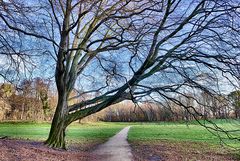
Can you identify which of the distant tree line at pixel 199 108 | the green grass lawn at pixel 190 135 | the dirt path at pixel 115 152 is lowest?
the dirt path at pixel 115 152

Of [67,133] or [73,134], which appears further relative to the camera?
[67,133]

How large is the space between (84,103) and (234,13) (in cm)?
793

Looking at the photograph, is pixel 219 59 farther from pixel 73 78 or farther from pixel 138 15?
pixel 73 78

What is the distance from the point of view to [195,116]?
12820mm

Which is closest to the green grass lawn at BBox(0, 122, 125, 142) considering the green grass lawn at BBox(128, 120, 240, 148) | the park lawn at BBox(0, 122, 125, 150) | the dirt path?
the park lawn at BBox(0, 122, 125, 150)

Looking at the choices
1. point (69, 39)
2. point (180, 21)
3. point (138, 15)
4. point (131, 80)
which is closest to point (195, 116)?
point (131, 80)

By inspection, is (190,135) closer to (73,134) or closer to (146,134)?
(146,134)

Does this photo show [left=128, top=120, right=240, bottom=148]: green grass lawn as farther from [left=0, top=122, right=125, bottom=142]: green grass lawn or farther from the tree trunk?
the tree trunk

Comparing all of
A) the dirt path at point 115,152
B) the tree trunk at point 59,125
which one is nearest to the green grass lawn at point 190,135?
the dirt path at point 115,152

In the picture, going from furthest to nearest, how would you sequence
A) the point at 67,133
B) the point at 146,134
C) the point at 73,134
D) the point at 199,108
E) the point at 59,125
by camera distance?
1. the point at 67,133
2. the point at 73,134
3. the point at 146,134
4. the point at 59,125
5. the point at 199,108

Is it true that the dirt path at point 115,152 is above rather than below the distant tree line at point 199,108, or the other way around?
below

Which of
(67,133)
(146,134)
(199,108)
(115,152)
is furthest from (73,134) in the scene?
(199,108)

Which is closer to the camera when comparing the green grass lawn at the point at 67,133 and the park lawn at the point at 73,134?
the park lawn at the point at 73,134

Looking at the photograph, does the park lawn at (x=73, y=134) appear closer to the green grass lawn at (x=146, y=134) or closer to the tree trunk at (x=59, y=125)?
the green grass lawn at (x=146, y=134)
